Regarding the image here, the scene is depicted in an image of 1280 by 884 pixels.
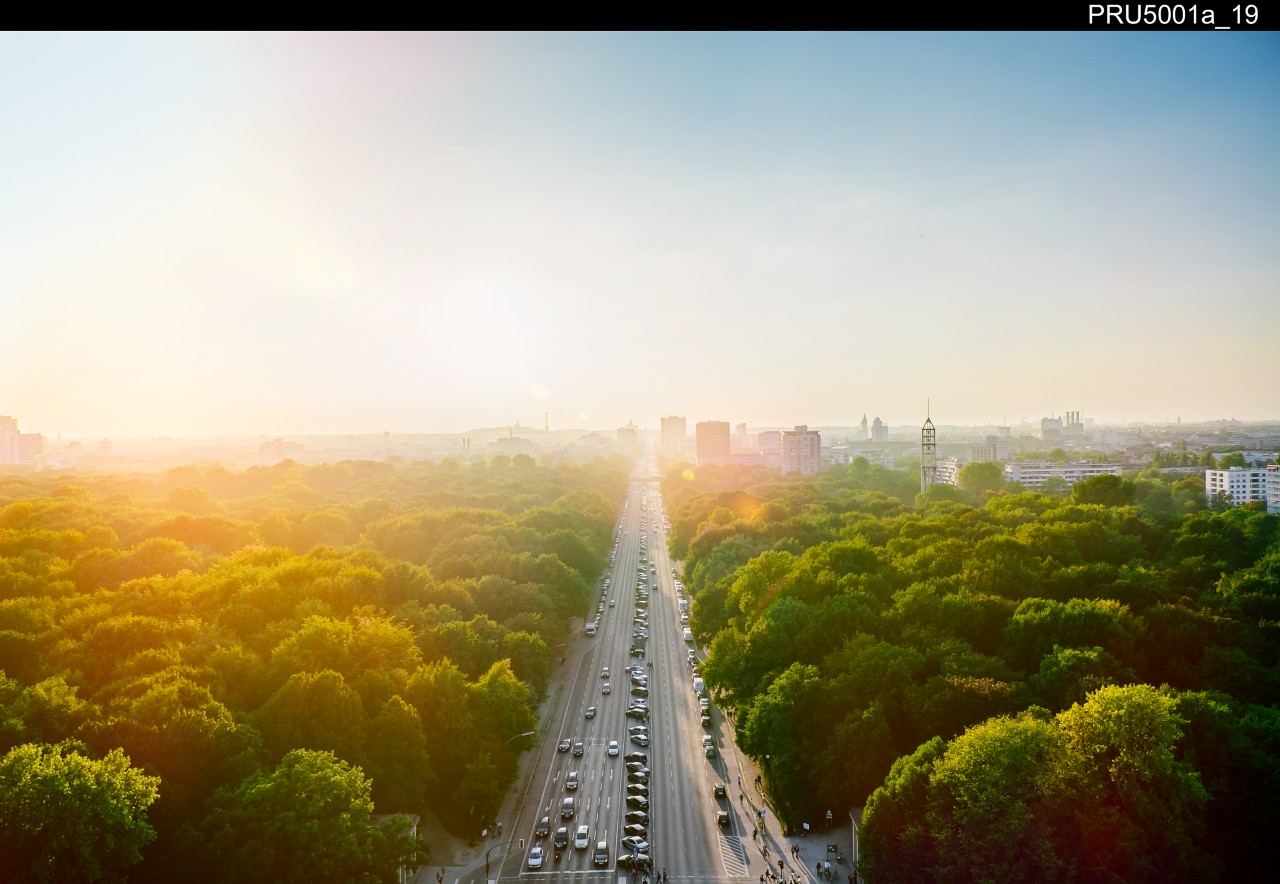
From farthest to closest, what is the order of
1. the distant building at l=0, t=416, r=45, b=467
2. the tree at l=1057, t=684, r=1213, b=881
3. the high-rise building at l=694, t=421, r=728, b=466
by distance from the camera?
the high-rise building at l=694, t=421, r=728, b=466 < the distant building at l=0, t=416, r=45, b=467 < the tree at l=1057, t=684, r=1213, b=881

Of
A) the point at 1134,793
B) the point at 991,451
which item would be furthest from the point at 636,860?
the point at 991,451

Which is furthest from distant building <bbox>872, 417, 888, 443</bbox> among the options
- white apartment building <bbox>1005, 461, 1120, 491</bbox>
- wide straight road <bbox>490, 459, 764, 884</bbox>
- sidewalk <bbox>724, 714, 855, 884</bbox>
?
sidewalk <bbox>724, 714, 855, 884</bbox>

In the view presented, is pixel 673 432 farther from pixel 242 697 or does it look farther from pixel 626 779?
pixel 242 697

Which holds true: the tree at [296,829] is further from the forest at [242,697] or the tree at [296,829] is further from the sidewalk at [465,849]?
the sidewalk at [465,849]

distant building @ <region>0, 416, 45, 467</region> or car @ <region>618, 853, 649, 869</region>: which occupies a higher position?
distant building @ <region>0, 416, 45, 467</region>

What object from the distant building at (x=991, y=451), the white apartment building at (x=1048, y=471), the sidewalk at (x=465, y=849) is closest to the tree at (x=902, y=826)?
the sidewalk at (x=465, y=849)

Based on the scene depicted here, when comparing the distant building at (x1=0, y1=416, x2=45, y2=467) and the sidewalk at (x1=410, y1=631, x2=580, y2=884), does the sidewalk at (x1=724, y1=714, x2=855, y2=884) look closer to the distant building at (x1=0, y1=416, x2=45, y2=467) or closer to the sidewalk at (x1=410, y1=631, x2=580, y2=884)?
the sidewalk at (x1=410, y1=631, x2=580, y2=884)
